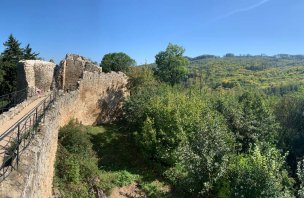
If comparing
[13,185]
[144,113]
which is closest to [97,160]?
[144,113]

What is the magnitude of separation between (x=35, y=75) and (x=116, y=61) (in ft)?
113

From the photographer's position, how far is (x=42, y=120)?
1523 centimetres

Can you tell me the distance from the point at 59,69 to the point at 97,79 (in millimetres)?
3621

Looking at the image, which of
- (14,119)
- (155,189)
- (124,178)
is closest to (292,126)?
(155,189)

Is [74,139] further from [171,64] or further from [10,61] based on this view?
[171,64]

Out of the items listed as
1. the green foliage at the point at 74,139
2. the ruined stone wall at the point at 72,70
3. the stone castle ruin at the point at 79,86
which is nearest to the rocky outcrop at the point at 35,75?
the stone castle ruin at the point at 79,86

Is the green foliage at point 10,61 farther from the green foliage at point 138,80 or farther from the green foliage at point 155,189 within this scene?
the green foliage at point 155,189

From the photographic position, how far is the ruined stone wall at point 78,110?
35.3ft

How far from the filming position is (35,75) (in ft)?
101

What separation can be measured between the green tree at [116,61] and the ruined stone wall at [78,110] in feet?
81.6

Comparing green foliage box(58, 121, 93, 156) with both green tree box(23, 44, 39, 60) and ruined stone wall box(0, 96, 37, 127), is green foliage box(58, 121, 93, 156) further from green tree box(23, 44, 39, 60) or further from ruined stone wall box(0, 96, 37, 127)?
green tree box(23, 44, 39, 60)

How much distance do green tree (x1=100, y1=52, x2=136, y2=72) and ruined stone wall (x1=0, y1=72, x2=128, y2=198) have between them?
24.9 meters

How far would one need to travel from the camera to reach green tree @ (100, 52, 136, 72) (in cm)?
6159

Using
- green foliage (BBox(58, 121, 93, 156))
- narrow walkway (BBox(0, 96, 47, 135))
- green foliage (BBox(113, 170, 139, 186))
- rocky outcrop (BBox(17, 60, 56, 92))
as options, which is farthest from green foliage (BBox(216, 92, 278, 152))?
narrow walkway (BBox(0, 96, 47, 135))
